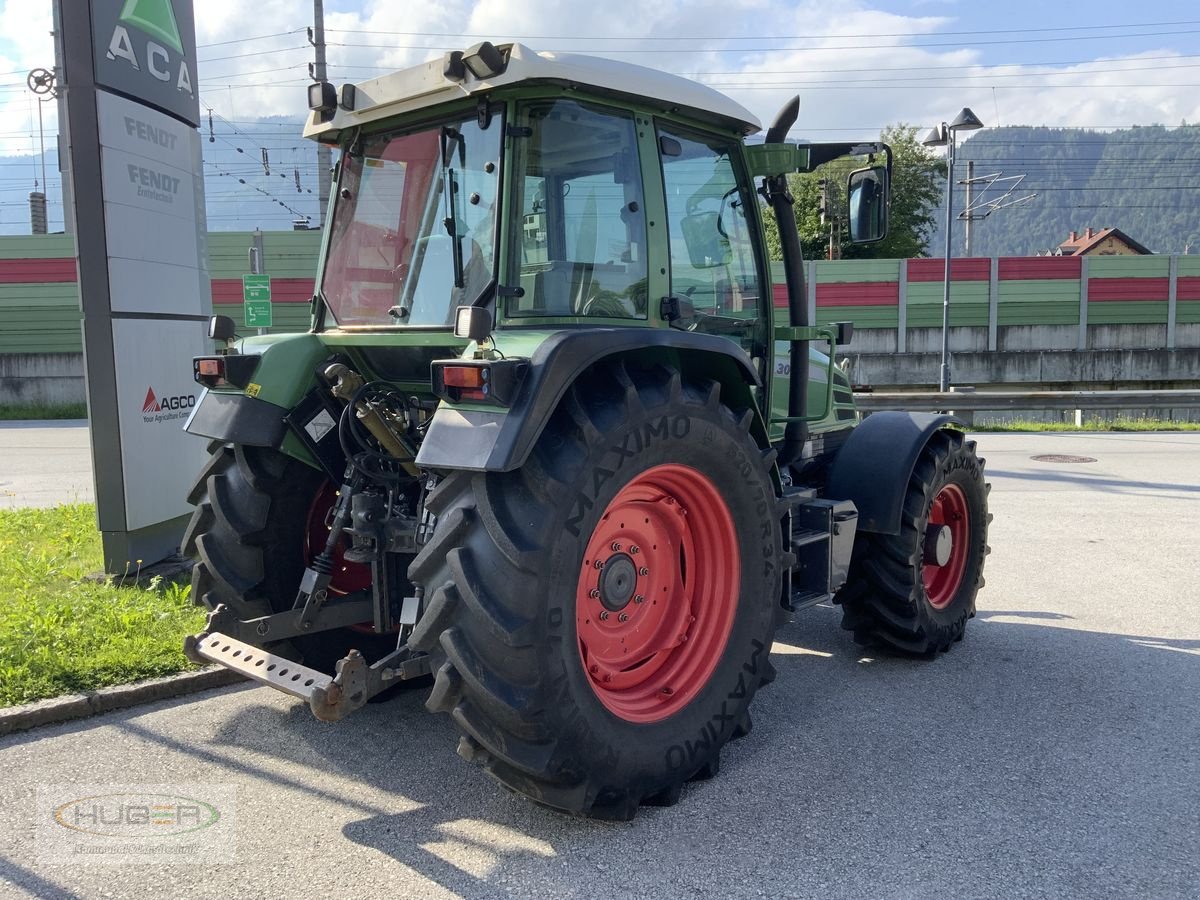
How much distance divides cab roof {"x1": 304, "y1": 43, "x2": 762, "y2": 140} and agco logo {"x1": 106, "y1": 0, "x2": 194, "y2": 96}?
266cm

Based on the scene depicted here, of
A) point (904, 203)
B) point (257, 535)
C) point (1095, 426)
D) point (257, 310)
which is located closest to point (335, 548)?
point (257, 535)

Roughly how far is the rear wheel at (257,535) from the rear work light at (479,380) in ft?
4.51

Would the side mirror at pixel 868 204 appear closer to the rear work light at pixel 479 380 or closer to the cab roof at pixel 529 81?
the cab roof at pixel 529 81

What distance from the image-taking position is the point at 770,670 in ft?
12.5

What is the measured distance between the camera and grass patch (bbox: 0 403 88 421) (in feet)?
70.1

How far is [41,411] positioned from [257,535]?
2106 cm

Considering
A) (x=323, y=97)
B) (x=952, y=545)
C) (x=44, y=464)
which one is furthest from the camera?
(x=44, y=464)

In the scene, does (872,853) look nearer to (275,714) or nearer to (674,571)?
(674,571)

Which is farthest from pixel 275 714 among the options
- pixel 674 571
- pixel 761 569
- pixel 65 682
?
pixel 761 569

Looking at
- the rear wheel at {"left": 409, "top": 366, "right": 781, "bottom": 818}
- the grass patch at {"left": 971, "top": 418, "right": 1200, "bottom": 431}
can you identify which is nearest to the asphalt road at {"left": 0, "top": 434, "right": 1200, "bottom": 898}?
the rear wheel at {"left": 409, "top": 366, "right": 781, "bottom": 818}

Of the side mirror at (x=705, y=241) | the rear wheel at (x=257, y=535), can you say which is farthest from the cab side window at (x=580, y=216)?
the rear wheel at (x=257, y=535)

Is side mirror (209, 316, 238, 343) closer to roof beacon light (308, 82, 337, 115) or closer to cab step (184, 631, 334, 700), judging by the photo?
roof beacon light (308, 82, 337, 115)

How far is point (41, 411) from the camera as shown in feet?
72.1

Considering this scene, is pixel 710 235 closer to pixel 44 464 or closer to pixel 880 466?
pixel 880 466
